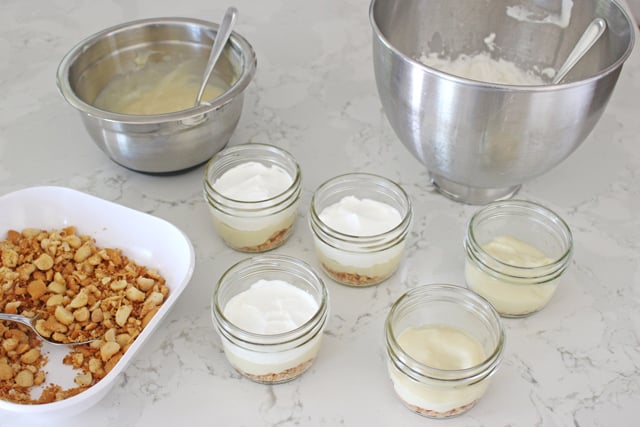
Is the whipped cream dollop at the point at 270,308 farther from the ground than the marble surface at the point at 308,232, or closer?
farther from the ground

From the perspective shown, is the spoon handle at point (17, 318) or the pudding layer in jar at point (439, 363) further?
the spoon handle at point (17, 318)

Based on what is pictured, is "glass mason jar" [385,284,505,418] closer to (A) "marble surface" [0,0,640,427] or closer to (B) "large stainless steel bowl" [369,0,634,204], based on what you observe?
(A) "marble surface" [0,0,640,427]

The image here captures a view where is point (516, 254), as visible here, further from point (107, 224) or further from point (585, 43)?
point (107, 224)

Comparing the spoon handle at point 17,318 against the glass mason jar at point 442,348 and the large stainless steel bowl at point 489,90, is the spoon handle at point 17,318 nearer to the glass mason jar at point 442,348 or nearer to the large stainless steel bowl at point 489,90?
the glass mason jar at point 442,348

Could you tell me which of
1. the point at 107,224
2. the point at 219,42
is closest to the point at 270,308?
the point at 107,224

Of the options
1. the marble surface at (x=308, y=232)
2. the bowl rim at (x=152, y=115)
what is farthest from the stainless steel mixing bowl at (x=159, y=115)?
the marble surface at (x=308, y=232)

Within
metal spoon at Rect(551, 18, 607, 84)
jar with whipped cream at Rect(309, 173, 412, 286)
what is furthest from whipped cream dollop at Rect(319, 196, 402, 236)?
metal spoon at Rect(551, 18, 607, 84)

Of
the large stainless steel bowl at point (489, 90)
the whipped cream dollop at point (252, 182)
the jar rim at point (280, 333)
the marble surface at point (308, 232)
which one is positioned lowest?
the marble surface at point (308, 232)
